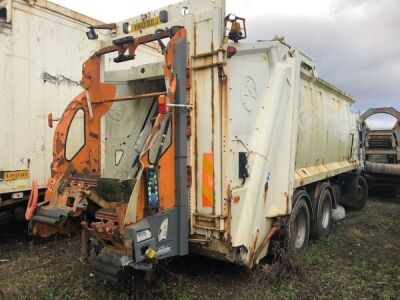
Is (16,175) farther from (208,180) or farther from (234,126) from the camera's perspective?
(234,126)

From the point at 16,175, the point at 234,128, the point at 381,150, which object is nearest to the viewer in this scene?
the point at 234,128

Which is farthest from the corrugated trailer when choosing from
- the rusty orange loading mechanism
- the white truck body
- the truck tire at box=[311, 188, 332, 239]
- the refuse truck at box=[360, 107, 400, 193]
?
the refuse truck at box=[360, 107, 400, 193]

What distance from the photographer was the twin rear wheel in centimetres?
504

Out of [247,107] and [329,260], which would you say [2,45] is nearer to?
[247,107]

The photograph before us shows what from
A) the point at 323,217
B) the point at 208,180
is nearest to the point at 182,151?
the point at 208,180

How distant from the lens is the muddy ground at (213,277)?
4129 millimetres

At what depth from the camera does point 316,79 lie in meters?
6.11

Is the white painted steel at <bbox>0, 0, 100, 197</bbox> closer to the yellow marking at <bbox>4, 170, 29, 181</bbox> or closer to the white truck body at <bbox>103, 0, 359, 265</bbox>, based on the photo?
the yellow marking at <bbox>4, 170, 29, 181</bbox>

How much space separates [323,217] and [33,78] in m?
4.61

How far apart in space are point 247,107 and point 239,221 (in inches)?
43.9

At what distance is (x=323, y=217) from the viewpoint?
660 centimetres

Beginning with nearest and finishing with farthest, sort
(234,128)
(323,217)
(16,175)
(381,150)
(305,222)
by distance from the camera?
(234,128) < (16,175) < (305,222) < (323,217) < (381,150)

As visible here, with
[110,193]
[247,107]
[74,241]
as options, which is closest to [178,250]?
[110,193]

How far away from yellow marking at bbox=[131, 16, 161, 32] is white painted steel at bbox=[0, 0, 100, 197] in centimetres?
86
